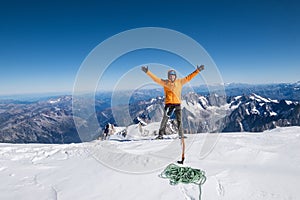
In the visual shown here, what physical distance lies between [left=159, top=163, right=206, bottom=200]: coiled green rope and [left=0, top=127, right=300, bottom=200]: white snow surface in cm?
15

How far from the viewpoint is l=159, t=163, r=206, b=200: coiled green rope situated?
647 centimetres

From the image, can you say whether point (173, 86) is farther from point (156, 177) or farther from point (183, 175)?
point (156, 177)

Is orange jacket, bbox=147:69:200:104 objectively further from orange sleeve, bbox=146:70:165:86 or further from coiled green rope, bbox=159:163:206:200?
coiled green rope, bbox=159:163:206:200

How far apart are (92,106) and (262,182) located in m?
6.84

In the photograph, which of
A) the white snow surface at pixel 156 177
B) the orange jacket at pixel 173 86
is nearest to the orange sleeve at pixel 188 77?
the orange jacket at pixel 173 86

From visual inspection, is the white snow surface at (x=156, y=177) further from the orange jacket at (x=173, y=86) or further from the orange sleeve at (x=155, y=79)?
the orange sleeve at (x=155, y=79)

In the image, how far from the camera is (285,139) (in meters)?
11.6

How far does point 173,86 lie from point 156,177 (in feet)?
10.8

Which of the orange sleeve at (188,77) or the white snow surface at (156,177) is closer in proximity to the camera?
the white snow surface at (156,177)

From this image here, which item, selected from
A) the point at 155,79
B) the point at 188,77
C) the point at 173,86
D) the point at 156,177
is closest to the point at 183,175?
the point at 156,177

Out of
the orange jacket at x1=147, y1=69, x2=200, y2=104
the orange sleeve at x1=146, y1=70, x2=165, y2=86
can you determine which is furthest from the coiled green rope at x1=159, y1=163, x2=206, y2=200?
the orange sleeve at x1=146, y1=70, x2=165, y2=86

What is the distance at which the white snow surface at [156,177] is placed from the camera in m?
6.07

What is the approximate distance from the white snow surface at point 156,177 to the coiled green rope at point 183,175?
152 mm

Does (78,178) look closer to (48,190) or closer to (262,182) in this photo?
(48,190)
